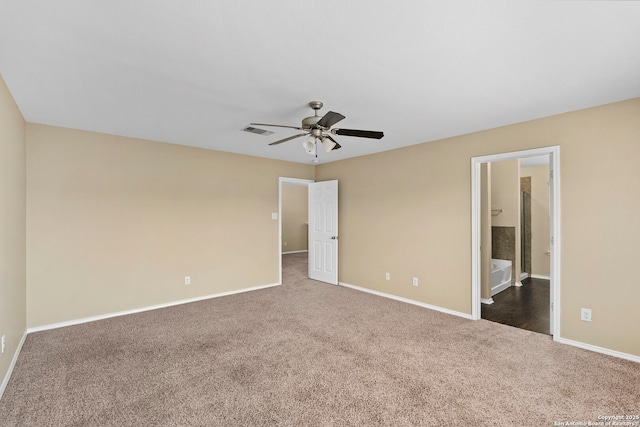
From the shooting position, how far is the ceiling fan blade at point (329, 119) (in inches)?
95.5

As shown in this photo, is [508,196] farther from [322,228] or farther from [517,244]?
[322,228]

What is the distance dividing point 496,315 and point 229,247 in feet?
13.6

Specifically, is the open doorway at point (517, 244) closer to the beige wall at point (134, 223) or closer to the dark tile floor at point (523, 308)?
the dark tile floor at point (523, 308)

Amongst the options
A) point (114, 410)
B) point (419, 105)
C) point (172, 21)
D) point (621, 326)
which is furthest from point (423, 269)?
point (172, 21)

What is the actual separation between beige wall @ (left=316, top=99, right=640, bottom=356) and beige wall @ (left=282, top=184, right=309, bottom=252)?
14.1ft

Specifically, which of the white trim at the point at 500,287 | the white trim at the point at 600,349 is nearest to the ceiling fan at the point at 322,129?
the white trim at the point at 600,349

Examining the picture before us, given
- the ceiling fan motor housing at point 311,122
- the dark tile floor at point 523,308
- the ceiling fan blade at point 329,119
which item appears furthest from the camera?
the dark tile floor at point 523,308

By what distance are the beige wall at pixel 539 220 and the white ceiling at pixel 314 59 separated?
152 inches

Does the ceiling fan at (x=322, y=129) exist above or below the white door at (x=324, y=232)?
above

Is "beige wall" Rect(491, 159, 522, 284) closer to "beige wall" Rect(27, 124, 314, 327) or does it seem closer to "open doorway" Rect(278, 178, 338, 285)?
"open doorway" Rect(278, 178, 338, 285)

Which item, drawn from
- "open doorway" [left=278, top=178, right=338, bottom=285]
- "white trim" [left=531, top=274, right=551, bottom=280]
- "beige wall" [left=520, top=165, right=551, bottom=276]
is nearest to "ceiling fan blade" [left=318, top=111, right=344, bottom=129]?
"open doorway" [left=278, top=178, right=338, bottom=285]

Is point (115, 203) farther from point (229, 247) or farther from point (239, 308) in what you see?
point (239, 308)

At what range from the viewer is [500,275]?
540 centimetres

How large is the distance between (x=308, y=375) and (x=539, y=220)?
20.4 ft
